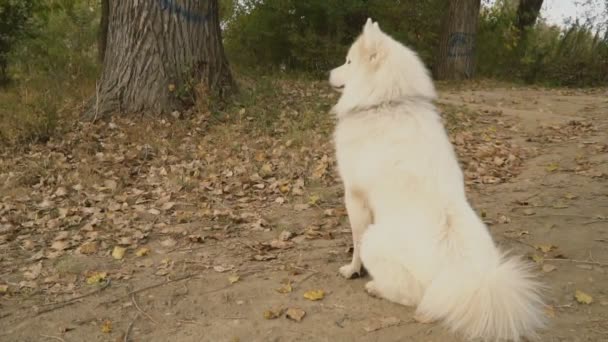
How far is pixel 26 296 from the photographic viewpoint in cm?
357

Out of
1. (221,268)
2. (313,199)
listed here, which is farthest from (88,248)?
(313,199)

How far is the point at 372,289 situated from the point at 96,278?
2.05 meters

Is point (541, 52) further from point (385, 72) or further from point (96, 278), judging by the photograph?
point (96, 278)

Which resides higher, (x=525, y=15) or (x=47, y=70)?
(x=525, y=15)

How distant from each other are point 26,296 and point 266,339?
1.84 meters

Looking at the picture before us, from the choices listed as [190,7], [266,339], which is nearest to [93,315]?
[266,339]

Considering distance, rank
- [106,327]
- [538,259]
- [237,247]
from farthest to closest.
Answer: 1. [237,247]
2. [538,259]
3. [106,327]

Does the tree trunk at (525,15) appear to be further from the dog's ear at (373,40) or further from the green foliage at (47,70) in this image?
the dog's ear at (373,40)

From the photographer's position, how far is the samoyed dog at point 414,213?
2.67 meters

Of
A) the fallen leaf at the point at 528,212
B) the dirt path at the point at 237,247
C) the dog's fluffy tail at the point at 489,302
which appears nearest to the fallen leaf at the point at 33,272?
the dirt path at the point at 237,247

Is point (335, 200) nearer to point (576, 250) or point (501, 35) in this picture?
point (576, 250)

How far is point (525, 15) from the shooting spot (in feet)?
52.7

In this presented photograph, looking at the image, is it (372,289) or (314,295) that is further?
(314,295)

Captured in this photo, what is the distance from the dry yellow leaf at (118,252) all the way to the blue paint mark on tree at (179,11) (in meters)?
4.18
